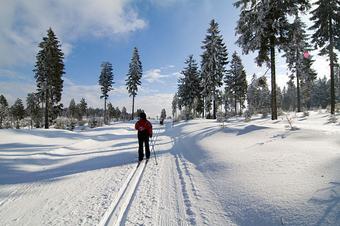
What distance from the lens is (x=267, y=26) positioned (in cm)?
1834

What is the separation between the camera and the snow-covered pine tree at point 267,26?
1803 cm

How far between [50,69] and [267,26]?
27146mm

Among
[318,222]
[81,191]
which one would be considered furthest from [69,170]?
[318,222]

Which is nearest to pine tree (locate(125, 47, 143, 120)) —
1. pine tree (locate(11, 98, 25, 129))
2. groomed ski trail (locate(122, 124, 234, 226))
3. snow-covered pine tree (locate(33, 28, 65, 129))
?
snow-covered pine tree (locate(33, 28, 65, 129))

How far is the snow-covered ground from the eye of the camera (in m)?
4.24

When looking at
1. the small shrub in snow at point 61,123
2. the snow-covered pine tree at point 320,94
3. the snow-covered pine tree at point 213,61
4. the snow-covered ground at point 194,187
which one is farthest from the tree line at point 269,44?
the snow-covered pine tree at point 320,94

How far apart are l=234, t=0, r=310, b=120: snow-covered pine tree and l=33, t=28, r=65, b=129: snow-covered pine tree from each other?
24856 millimetres

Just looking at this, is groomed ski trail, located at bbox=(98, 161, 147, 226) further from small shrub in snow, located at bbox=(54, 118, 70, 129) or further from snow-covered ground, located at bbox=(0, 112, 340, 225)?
small shrub in snow, located at bbox=(54, 118, 70, 129)

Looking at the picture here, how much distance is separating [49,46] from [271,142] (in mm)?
32351

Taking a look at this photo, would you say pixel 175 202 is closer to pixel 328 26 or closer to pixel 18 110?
pixel 328 26

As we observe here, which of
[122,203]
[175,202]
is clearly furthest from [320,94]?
[122,203]

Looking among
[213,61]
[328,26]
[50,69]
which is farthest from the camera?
[213,61]

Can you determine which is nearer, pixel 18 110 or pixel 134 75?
pixel 134 75

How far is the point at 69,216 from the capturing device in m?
4.52
